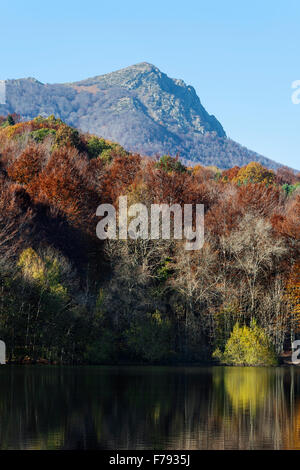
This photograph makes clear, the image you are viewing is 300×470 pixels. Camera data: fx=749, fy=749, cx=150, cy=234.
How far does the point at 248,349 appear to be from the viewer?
54.8 m

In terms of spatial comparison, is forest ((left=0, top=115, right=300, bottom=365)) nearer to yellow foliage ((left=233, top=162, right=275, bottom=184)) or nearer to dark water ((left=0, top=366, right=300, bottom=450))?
dark water ((left=0, top=366, right=300, bottom=450))

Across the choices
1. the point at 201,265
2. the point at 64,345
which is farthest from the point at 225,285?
the point at 64,345

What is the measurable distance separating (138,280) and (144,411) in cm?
3009

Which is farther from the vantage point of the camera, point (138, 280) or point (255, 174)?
point (255, 174)

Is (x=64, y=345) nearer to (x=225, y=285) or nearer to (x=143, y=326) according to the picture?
(x=143, y=326)

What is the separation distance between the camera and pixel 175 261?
2354 inches

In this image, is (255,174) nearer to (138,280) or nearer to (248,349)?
(138,280)

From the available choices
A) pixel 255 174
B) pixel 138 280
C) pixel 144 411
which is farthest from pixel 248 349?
pixel 255 174

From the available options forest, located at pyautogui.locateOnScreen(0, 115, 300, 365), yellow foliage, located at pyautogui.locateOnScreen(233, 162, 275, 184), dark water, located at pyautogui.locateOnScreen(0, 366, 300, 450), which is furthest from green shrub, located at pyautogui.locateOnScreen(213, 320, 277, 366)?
yellow foliage, located at pyautogui.locateOnScreen(233, 162, 275, 184)

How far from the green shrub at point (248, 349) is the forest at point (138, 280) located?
0.08 m

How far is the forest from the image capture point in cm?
4925

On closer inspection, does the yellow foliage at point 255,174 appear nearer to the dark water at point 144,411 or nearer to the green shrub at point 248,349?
the green shrub at point 248,349

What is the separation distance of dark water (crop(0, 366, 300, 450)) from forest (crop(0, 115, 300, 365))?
7.29 meters

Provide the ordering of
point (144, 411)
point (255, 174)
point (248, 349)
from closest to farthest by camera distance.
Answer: point (144, 411), point (248, 349), point (255, 174)
